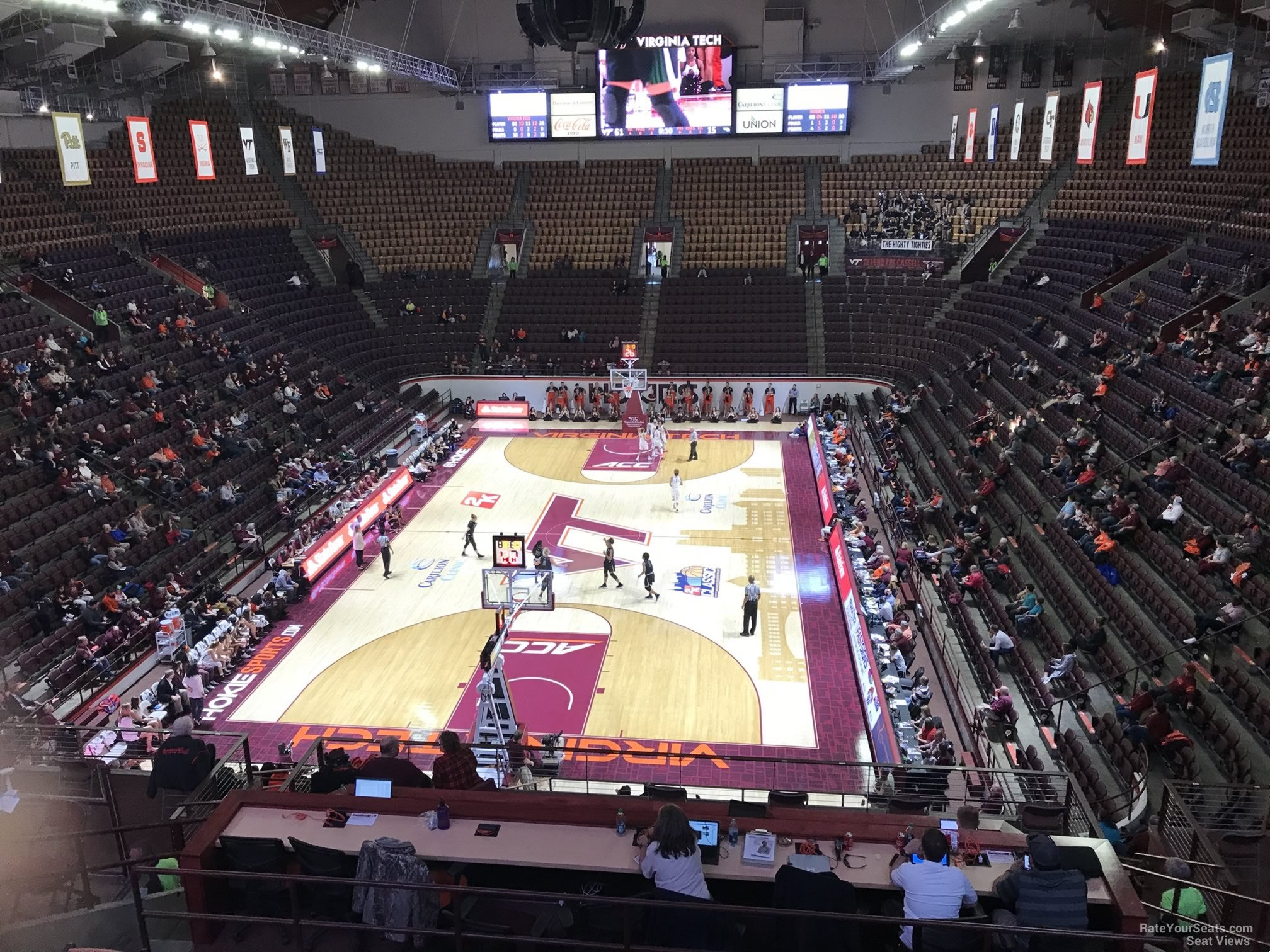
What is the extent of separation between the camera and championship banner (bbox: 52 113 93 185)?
19969 millimetres

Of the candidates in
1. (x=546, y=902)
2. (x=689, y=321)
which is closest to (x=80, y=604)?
(x=546, y=902)

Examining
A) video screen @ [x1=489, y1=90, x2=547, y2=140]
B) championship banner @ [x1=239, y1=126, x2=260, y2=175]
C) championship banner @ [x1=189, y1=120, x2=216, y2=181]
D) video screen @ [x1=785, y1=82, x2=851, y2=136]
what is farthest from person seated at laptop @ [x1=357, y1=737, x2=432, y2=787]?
video screen @ [x1=785, y1=82, x2=851, y2=136]

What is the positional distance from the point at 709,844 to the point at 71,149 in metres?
21.1

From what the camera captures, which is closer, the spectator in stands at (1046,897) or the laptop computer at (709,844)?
the spectator in stands at (1046,897)

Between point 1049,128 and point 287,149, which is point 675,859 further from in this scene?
point 287,149

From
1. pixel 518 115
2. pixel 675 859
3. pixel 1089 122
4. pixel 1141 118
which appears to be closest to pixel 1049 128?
pixel 1089 122

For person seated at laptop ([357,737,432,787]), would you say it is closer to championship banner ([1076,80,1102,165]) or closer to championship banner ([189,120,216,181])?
championship banner ([1076,80,1102,165])

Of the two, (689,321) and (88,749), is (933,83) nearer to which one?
(689,321)

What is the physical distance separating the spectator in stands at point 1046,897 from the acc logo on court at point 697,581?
1418 centimetres

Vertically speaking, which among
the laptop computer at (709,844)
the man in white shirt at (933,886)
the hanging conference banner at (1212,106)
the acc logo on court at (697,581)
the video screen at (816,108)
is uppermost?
the video screen at (816,108)

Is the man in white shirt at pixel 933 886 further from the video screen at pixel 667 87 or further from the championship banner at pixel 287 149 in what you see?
the video screen at pixel 667 87

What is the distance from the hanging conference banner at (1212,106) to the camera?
1535 cm

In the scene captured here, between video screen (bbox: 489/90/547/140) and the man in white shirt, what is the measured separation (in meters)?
37.4

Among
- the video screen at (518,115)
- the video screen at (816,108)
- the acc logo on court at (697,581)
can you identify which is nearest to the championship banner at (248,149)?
the video screen at (518,115)
